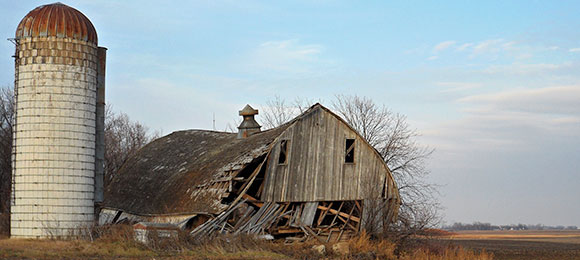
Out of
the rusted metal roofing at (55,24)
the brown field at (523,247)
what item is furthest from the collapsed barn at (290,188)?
the rusted metal roofing at (55,24)

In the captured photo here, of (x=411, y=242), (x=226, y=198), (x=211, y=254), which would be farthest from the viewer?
(x=411, y=242)

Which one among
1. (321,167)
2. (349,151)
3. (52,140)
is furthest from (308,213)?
(52,140)

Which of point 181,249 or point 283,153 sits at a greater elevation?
point 283,153

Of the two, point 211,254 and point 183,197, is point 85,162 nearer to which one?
point 183,197

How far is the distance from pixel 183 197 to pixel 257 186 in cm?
297

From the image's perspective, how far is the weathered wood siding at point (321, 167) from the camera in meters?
26.2

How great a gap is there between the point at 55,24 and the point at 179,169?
9.20 meters

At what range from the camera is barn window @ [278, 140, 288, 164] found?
26322 mm

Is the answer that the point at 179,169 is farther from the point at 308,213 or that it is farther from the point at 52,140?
the point at 52,140

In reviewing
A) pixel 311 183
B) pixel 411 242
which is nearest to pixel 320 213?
pixel 311 183

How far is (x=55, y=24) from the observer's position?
24828 mm

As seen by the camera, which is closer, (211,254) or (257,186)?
(211,254)

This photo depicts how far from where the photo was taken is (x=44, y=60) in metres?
24.5

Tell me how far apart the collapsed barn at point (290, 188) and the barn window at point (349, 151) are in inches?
2.2
